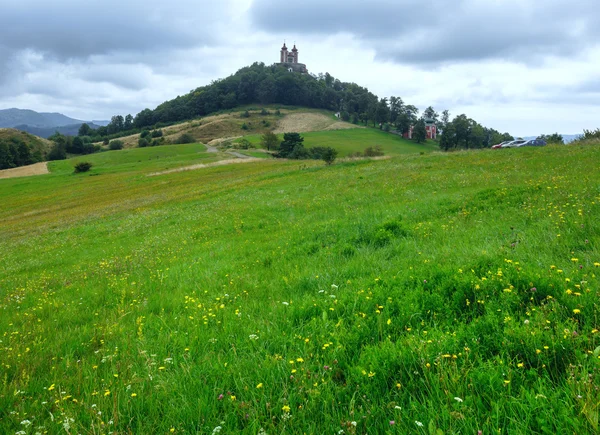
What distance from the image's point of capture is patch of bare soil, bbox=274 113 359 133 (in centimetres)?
16875

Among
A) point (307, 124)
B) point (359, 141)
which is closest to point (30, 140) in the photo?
point (307, 124)

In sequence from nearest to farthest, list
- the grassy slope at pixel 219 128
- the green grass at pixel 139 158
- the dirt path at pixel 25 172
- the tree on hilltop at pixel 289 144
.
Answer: the dirt path at pixel 25 172, the green grass at pixel 139 158, the tree on hilltop at pixel 289 144, the grassy slope at pixel 219 128

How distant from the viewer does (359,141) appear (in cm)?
13725

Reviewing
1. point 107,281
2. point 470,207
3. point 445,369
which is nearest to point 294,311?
point 445,369

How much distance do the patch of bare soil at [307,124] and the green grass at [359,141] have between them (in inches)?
451

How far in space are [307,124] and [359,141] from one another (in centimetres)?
4977

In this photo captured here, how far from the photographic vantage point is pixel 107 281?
30.5 ft

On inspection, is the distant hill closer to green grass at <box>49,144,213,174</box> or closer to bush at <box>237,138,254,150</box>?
green grass at <box>49,144,213,174</box>

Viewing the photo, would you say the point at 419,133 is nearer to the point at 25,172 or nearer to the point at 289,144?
the point at 289,144

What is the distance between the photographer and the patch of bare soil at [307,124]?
169m

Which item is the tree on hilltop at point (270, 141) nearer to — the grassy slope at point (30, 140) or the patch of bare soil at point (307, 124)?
the patch of bare soil at point (307, 124)

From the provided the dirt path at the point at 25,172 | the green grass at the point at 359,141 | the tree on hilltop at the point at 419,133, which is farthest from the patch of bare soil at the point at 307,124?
the dirt path at the point at 25,172

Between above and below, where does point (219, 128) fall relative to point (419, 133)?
above

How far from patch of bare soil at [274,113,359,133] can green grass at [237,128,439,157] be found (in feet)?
37.6
